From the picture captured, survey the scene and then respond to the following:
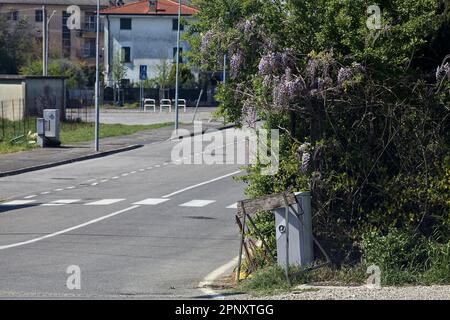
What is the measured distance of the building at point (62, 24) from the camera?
361ft

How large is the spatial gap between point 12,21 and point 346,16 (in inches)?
3658

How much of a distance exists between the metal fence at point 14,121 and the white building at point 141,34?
35.1m

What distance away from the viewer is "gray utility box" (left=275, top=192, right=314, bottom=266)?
13.9m

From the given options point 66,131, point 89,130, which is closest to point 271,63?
point 66,131

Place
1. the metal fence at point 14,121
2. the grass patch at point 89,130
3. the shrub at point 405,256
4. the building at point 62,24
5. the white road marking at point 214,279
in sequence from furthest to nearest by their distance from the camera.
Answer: the building at point 62,24 → the grass patch at point 89,130 → the metal fence at point 14,121 → the white road marking at point 214,279 → the shrub at point 405,256

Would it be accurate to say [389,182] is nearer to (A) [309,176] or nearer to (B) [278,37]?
(A) [309,176]

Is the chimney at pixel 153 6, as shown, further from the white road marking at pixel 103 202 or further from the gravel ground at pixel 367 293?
the gravel ground at pixel 367 293

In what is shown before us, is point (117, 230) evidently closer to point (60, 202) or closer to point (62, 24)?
point (60, 202)

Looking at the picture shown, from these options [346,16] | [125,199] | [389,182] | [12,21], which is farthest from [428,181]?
[12,21]

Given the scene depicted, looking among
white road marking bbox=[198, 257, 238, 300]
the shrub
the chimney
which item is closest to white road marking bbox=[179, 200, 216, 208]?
white road marking bbox=[198, 257, 238, 300]

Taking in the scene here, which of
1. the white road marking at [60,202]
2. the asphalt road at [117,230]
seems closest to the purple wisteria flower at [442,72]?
the asphalt road at [117,230]

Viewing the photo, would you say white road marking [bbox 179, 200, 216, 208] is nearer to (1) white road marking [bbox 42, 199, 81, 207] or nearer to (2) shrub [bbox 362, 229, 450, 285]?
(1) white road marking [bbox 42, 199, 81, 207]

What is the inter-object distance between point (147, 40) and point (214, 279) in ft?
265
